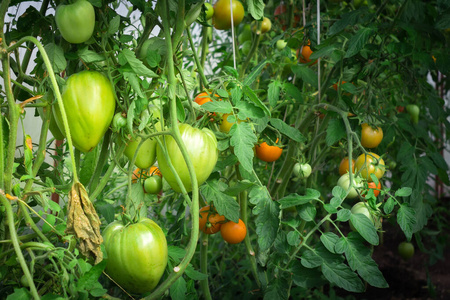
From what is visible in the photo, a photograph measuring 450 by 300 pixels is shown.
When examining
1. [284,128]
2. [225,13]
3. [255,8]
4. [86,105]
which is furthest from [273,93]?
[86,105]

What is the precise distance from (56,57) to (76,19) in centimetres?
7

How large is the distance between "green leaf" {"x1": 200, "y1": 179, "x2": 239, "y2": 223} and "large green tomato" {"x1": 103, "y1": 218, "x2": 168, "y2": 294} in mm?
196

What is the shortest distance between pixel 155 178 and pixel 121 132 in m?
0.25

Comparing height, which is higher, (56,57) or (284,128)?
(56,57)

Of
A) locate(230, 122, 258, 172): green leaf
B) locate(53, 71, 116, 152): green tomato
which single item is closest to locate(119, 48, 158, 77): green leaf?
locate(53, 71, 116, 152): green tomato

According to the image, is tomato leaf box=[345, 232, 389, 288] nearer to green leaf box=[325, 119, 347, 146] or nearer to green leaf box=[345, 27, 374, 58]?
green leaf box=[325, 119, 347, 146]

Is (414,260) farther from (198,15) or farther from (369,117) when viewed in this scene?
(198,15)

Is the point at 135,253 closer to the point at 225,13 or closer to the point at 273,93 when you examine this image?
the point at 273,93

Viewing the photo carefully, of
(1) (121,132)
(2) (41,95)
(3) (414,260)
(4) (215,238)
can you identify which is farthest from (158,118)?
(3) (414,260)

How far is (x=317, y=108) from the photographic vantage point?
1.09m

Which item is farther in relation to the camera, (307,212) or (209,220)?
(209,220)

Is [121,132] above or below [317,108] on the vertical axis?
above

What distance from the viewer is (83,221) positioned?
0.54 meters

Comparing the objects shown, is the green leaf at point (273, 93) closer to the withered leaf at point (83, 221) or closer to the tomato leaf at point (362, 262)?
the tomato leaf at point (362, 262)
